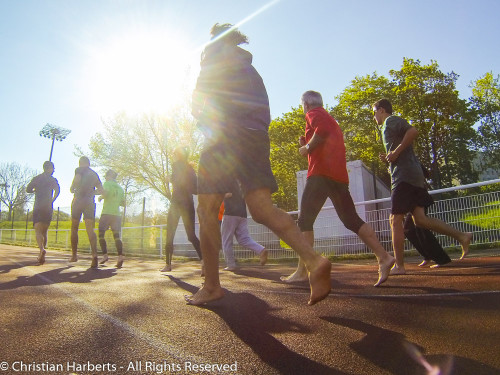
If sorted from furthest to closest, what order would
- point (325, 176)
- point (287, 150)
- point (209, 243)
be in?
point (287, 150) → point (325, 176) → point (209, 243)

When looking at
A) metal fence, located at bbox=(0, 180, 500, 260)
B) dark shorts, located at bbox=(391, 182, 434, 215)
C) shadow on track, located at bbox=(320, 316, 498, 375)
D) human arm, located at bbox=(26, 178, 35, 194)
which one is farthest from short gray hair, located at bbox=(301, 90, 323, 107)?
human arm, located at bbox=(26, 178, 35, 194)

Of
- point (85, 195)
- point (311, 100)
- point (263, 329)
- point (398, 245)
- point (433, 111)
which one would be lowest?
point (263, 329)

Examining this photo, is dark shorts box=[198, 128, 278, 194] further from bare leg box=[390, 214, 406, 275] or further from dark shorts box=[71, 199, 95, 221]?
dark shorts box=[71, 199, 95, 221]

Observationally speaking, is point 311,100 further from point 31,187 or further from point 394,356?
point 31,187

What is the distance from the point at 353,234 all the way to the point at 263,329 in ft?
24.7

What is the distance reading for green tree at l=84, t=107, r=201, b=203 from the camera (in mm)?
23688

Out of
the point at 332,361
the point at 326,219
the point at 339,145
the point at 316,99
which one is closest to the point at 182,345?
the point at 332,361

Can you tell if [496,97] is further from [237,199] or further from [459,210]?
[237,199]

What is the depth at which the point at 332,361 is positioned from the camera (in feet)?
5.14

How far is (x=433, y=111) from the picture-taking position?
90.5 feet

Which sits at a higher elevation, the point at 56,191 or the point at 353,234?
the point at 56,191

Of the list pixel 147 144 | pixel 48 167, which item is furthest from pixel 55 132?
pixel 48 167

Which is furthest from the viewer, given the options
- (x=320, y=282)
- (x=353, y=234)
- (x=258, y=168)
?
(x=353, y=234)

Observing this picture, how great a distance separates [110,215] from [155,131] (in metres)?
17.2
